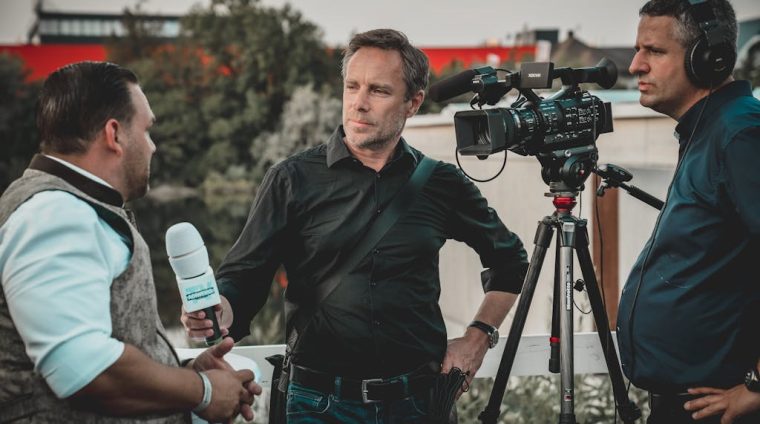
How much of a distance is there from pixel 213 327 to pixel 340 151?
0.76 metres

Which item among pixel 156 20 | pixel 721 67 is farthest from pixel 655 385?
pixel 156 20

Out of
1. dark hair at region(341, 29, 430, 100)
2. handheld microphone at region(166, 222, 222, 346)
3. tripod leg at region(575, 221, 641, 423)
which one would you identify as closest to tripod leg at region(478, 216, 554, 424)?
tripod leg at region(575, 221, 641, 423)

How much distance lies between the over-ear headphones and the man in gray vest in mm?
1483

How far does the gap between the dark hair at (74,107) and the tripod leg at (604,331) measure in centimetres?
150

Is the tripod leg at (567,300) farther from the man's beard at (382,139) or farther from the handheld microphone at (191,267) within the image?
the handheld microphone at (191,267)

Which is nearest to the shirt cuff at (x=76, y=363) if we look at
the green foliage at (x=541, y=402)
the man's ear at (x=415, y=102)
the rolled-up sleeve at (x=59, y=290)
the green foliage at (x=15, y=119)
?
the rolled-up sleeve at (x=59, y=290)

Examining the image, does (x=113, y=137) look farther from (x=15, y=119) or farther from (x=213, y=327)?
(x=15, y=119)

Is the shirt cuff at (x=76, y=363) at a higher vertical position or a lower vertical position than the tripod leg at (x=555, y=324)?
higher

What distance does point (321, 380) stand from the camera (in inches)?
91.6

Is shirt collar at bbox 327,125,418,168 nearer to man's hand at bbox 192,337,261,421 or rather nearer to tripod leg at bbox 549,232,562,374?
tripod leg at bbox 549,232,562,374

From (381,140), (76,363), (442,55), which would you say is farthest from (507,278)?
(442,55)

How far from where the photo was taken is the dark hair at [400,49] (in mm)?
2467

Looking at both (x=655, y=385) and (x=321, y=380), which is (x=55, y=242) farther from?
(x=655, y=385)

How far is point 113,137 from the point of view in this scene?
1712 mm
